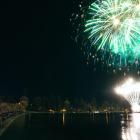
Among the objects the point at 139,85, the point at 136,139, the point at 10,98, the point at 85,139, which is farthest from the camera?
the point at 10,98

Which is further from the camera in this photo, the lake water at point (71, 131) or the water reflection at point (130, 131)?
the lake water at point (71, 131)

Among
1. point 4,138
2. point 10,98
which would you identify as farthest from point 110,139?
point 10,98

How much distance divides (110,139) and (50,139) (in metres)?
3.68

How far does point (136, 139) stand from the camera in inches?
882

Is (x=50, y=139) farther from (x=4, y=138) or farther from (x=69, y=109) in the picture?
(x=69, y=109)

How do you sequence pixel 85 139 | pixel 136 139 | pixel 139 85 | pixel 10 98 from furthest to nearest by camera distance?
pixel 10 98
pixel 139 85
pixel 85 139
pixel 136 139

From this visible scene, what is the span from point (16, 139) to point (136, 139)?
277 inches

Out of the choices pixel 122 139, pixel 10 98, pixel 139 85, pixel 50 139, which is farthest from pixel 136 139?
pixel 10 98

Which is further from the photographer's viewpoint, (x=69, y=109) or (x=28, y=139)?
(x=69, y=109)

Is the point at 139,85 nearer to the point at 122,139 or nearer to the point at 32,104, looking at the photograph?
the point at 122,139

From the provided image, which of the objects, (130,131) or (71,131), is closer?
(130,131)

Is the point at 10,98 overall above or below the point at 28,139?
above

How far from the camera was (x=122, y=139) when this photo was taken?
23.0 metres

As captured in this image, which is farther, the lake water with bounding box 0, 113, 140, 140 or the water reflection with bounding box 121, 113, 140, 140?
the lake water with bounding box 0, 113, 140, 140
